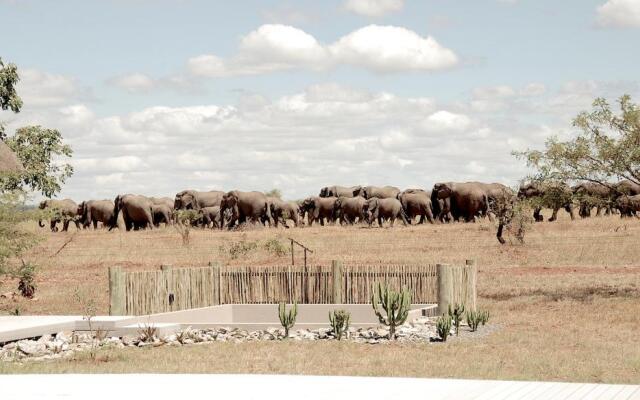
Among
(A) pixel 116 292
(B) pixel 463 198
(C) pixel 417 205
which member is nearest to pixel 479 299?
(A) pixel 116 292

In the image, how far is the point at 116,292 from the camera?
925 inches

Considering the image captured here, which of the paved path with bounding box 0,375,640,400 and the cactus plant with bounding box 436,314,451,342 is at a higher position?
the paved path with bounding box 0,375,640,400

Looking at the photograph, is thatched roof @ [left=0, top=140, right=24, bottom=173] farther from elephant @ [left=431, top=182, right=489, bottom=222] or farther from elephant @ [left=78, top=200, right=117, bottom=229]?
elephant @ [left=78, top=200, right=117, bottom=229]

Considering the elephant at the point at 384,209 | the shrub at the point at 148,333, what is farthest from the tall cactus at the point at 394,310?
the elephant at the point at 384,209

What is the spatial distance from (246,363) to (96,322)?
5.04 meters

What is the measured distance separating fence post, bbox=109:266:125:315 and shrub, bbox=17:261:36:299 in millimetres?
3285

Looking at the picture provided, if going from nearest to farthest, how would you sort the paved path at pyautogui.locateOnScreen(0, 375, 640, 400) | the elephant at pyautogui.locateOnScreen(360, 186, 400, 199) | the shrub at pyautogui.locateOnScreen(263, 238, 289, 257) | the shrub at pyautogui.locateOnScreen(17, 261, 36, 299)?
the paved path at pyautogui.locateOnScreen(0, 375, 640, 400), the shrub at pyautogui.locateOnScreen(17, 261, 36, 299), the shrub at pyautogui.locateOnScreen(263, 238, 289, 257), the elephant at pyautogui.locateOnScreen(360, 186, 400, 199)

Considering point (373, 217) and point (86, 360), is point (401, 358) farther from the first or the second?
point (373, 217)

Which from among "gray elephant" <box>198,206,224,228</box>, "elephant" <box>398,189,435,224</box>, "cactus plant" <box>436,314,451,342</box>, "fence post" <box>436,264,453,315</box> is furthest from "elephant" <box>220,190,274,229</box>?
"cactus plant" <box>436,314,451,342</box>

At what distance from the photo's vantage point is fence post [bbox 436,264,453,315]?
24.3m

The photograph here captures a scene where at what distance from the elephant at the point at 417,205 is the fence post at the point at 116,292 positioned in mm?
57625

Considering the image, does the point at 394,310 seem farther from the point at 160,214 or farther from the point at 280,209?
the point at 160,214

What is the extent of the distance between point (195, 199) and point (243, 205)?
7.89 meters

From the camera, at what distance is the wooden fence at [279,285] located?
24016mm
